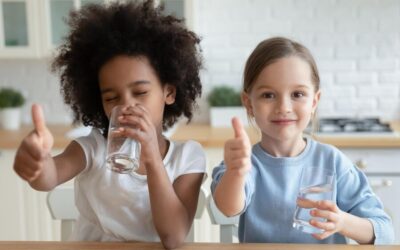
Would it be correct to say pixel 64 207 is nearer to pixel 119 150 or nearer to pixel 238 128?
pixel 119 150

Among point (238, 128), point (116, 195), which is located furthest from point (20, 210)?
point (238, 128)

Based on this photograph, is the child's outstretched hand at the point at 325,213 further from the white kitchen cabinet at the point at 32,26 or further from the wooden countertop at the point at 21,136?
the white kitchen cabinet at the point at 32,26

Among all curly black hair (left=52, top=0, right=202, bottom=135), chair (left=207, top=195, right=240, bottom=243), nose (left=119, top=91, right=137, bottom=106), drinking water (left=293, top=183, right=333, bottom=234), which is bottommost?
chair (left=207, top=195, right=240, bottom=243)

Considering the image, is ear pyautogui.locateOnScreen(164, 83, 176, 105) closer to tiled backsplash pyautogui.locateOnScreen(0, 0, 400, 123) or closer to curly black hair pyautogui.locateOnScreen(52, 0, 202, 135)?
curly black hair pyautogui.locateOnScreen(52, 0, 202, 135)

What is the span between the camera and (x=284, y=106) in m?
1.06

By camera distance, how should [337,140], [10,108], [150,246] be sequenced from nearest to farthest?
[150,246] → [337,140] → [10,108]

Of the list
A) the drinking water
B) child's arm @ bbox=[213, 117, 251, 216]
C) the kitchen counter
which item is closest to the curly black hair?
child's arm @ bbox=[213, 117, 251, 216]

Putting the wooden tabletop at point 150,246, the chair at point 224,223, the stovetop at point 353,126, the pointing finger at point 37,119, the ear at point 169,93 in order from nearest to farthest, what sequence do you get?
the pointing finger at point 37,119 → the wooden tabletop at point 150,246 → the ear at point 169,93 → the chair at point 224,223 → the stovetop at point 353,126

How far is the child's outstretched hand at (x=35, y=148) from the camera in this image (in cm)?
87

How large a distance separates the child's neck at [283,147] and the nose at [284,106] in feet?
0.43

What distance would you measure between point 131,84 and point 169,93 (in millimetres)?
136

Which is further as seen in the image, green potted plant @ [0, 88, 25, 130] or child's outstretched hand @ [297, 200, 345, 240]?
green potted plant @ [0, 88, 25, 130]

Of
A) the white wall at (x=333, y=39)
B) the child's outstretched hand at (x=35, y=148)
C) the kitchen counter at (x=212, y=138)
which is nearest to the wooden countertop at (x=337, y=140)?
the kitchen counter at (x=212, y=138)

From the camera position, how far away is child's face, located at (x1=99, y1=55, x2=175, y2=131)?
108 centimetres
